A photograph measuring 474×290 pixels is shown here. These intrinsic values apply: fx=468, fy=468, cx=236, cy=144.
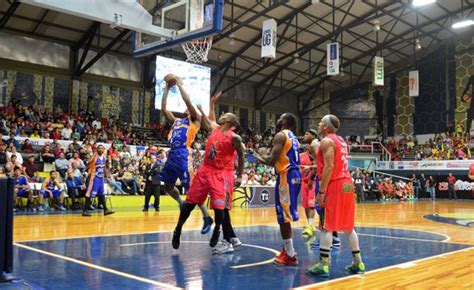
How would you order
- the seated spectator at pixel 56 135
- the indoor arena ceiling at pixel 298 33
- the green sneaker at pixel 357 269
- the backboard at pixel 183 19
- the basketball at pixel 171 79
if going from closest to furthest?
the green sneaker at pixel 357 269 → the basketball at pixel 171 79 → the backboard at pixel 183 19 → the seated spectator at pixel 56 135 → the indoor arena ceiling at pixel 298 33

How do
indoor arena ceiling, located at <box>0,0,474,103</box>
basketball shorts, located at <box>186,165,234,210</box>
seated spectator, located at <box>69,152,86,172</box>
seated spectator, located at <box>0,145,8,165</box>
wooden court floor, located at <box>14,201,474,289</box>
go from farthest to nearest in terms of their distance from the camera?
1. indoor arena ceiling, located at <box>0,0,474,103</box>
2. seated spectator, located at <box>69,152,86,172</box>
3. seated spectator, located at <box>0,145,8,165</box>
4. basketball shorts, located at <box>186,165,234,210</box>
5. wooden court floor, located at <box>14,201,474,289</box>

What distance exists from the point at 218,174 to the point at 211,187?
202 millimetres

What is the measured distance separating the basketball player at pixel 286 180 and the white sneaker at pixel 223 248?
843 millimetres

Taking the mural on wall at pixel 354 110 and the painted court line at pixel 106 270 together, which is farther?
the mural on wall at pixel 354 110

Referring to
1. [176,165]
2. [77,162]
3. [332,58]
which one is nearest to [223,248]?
[176,165]

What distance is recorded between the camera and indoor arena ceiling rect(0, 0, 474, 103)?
78.8 ft

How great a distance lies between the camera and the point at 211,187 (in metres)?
5.77

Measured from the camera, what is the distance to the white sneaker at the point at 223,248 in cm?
590

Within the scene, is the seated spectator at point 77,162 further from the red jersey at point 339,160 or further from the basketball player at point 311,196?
the red jersey at point 339,160

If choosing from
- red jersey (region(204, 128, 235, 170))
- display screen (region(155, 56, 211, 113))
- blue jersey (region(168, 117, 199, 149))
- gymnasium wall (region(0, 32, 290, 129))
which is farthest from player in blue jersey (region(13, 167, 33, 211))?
gymnasium wall (region(0, 32, 290, 129))

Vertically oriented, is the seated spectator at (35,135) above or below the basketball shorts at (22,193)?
above

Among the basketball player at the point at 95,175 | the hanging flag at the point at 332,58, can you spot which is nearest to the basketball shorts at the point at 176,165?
the basketball player at the point at 95,175

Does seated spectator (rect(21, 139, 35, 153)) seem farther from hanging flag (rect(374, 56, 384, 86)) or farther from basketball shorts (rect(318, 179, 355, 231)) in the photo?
hanging flag (rect(374, 56, 384, 86))

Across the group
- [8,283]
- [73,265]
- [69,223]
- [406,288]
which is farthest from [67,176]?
[406,288]
